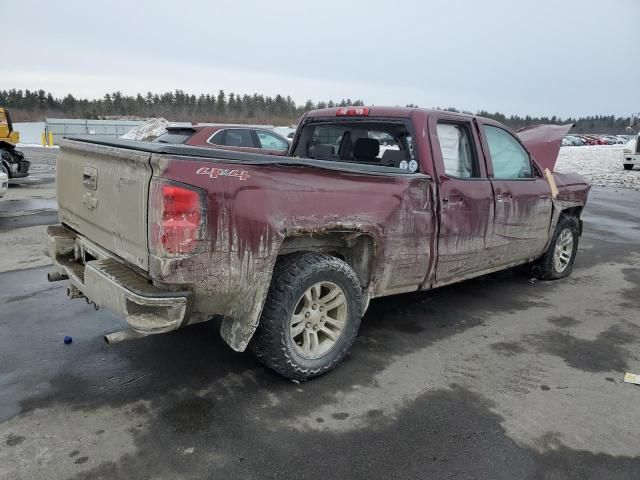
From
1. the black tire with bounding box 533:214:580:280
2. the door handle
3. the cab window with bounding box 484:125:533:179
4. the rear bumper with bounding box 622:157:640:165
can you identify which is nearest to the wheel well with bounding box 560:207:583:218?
the black tire with bounding box 533:214:580:280

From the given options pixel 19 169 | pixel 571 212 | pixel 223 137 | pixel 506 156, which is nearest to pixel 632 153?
pixel 223 137

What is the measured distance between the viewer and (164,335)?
13.9ft

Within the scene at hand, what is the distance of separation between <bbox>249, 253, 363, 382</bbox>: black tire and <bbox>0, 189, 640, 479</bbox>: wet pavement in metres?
0.14

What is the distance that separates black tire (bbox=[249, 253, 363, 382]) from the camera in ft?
10.5

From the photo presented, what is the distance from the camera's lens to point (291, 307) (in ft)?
10.6

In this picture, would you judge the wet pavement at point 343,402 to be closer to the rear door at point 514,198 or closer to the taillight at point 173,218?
the rear door at point 514,198

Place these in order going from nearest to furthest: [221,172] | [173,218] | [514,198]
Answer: [173,218] → [221,172] → [514,198]

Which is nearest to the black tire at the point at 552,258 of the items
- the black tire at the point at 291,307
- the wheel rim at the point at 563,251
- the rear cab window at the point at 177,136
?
the wheel rim at the point at 563,251

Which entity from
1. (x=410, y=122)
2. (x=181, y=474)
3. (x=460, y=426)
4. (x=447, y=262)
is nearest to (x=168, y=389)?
(x=181, y=474)

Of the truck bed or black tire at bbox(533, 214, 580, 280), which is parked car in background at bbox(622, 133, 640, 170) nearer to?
black tire at bbox(533, 214, 580, 280)

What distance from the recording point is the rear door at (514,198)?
4.78 m

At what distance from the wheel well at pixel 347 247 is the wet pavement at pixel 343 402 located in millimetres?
679

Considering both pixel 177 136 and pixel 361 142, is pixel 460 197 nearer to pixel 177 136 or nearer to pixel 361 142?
pixel 361 142

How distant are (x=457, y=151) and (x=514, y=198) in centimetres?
86
